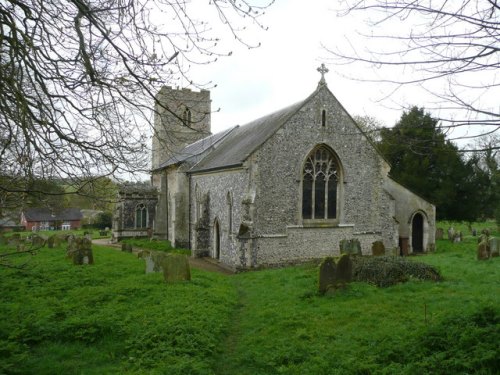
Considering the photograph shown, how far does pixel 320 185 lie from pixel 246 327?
9884 millimetres

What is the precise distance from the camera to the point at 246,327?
25.8 feet

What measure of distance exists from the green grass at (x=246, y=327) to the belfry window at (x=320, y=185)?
18.6 ft

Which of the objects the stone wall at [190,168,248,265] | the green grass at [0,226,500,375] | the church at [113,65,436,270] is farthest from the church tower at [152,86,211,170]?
the stone wall at [190,168,248,265]

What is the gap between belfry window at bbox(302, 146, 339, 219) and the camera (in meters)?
16.5

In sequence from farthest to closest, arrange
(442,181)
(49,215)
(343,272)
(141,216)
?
(49,215) → (141,216) → (442,181) → (343,272)

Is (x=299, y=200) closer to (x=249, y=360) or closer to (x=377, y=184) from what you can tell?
(x=377, y=184)

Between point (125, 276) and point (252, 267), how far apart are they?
15.9 ft

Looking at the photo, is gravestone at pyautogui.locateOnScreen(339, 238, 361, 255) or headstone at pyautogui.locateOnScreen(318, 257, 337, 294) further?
gravestone at pyautogui.locateOnScreen(339, 238, 361, 255)

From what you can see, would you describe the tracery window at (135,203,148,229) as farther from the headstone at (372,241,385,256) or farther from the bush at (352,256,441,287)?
the bush at (352,256,441,287)

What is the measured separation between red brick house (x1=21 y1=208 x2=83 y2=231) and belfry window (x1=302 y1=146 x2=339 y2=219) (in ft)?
141

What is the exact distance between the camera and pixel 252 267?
49.4ft

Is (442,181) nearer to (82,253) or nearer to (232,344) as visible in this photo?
(82,253)

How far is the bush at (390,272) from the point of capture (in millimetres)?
10500

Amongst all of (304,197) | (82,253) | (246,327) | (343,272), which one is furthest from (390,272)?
(82,253)
